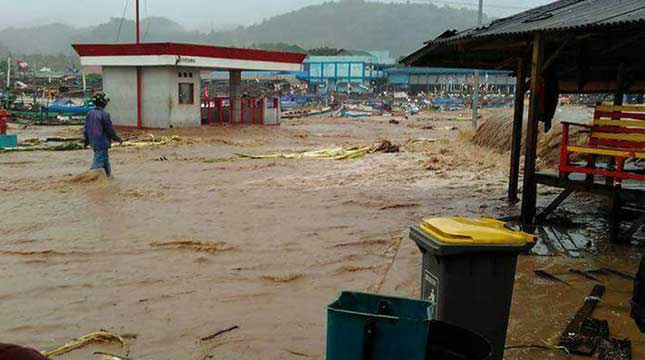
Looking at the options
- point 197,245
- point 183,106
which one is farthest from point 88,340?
point 183,106

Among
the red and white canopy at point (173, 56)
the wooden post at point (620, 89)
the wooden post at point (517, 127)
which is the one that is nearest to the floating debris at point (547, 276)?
the wooden post at point (620, 89)

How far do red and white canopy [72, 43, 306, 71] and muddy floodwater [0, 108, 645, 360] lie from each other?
13.0m

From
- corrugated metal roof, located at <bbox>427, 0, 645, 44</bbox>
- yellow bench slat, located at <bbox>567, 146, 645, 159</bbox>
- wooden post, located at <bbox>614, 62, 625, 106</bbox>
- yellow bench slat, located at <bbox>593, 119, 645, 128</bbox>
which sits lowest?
yellow bench slat, located at <bbox>567, 146, 645, 159</bbox>

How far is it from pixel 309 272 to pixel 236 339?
6.65 ft

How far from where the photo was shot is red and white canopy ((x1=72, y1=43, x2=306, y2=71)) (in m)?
28.2

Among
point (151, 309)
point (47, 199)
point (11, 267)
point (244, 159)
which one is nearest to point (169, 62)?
point (244, 159)

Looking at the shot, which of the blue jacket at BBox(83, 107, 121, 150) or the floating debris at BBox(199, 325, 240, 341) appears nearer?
the floating debris at BBox(199, 325, 240, 341)

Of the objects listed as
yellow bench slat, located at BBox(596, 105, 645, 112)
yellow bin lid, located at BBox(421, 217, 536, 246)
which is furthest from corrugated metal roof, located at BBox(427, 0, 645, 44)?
yellow bin lid, located at BBox(421, 217, 536, 246)

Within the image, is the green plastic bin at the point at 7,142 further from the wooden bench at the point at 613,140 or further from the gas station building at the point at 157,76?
the wooden bench at the point at 613,140

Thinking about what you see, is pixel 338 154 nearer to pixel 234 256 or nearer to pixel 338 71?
pixel 234 256

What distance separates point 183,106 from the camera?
1163 inches

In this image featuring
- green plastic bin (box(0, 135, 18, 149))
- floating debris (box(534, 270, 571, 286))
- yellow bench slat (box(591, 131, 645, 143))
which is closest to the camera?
floating debris (box(534, 270, 571, 286))

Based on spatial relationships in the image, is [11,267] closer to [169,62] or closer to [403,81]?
[169,62]

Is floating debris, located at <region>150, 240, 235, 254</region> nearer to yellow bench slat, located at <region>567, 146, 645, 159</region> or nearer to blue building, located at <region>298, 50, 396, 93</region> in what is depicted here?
yellow bench slat, located at <region>567, 146, 645, 159</region>
